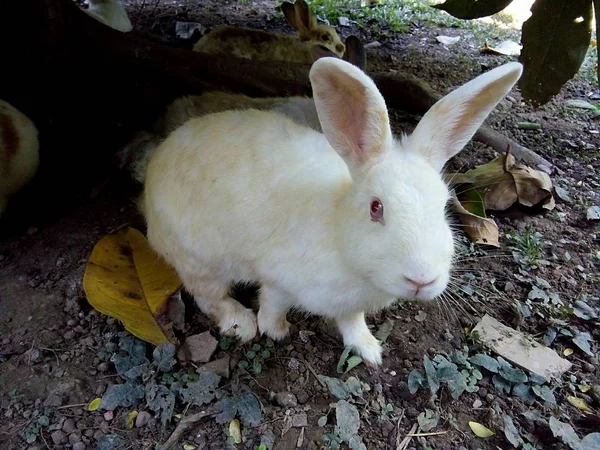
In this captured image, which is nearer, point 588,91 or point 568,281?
point 568,281

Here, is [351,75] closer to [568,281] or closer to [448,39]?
[568,281]

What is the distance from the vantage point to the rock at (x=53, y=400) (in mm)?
2387

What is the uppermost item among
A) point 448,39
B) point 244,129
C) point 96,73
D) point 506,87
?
point 506,87

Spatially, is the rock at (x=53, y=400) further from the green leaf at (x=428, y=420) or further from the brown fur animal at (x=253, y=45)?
the brown fur animal at (x=253, y=45)

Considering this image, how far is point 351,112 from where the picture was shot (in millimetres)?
2072

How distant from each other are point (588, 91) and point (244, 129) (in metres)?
3.68

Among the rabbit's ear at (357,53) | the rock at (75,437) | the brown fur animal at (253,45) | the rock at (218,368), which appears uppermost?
the rabbit's ear at (357,53)

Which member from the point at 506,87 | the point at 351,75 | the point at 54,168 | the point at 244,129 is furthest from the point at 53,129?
the point at 506,87

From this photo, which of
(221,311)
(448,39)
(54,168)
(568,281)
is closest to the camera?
(221,311)

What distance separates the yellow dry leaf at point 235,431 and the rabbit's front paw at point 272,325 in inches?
19.2

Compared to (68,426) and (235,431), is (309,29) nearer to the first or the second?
(235,431)

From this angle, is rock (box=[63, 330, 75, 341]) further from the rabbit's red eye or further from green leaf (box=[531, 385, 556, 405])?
green leaf (box=[531, 385, 556, 405])

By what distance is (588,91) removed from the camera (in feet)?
16.4

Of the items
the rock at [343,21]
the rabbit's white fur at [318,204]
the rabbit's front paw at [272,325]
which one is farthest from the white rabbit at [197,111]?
the rock at [343,21]
